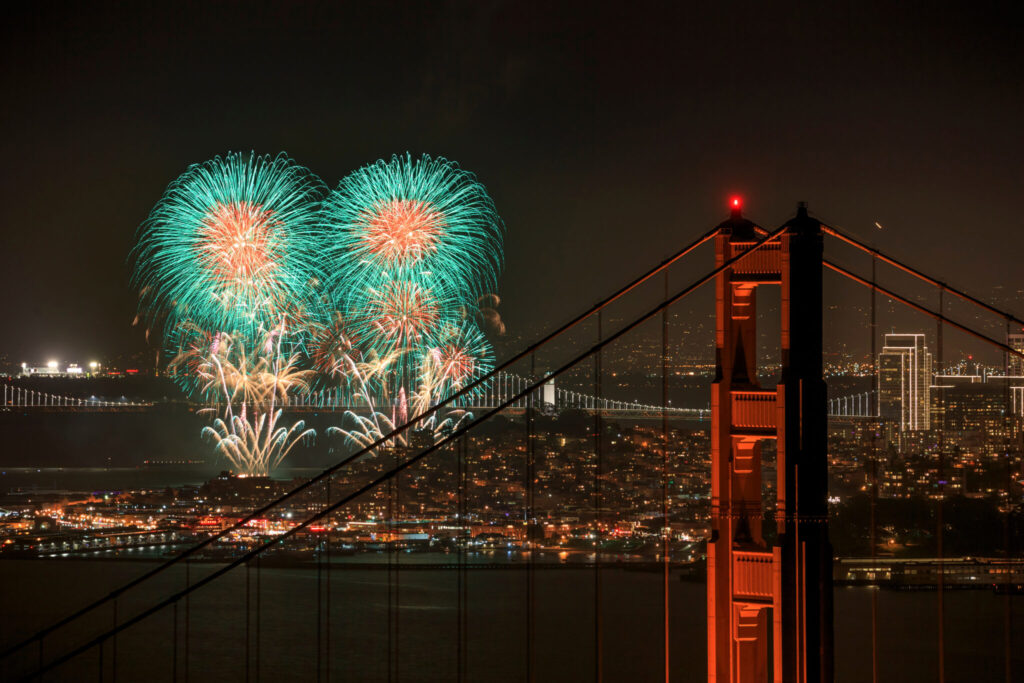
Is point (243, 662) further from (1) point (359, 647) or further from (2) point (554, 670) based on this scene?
(2) point (554, 670)

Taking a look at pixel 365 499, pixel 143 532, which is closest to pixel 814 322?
pixel 365 499

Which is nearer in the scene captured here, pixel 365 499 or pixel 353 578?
pixel 353 578

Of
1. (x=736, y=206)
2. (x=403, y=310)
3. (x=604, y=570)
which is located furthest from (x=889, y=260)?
(x=604, y=570)

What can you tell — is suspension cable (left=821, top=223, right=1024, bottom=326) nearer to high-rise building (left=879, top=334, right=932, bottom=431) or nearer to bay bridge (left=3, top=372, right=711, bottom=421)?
high-rise building (left=879, top=334, right=932, bottom=431)

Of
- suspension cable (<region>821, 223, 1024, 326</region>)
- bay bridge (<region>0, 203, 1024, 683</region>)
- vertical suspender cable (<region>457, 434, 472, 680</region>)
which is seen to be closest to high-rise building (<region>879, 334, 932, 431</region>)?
bay bridge (<region>0, 203, 1024, 683</region>)

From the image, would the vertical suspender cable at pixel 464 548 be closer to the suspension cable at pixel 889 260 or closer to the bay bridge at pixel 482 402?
the suspension cable at pixel 889 260

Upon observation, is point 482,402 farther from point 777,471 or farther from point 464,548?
point 777,471

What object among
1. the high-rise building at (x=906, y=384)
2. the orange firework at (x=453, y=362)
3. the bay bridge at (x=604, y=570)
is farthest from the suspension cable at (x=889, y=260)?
the orange firework at (x=453, y=362)
